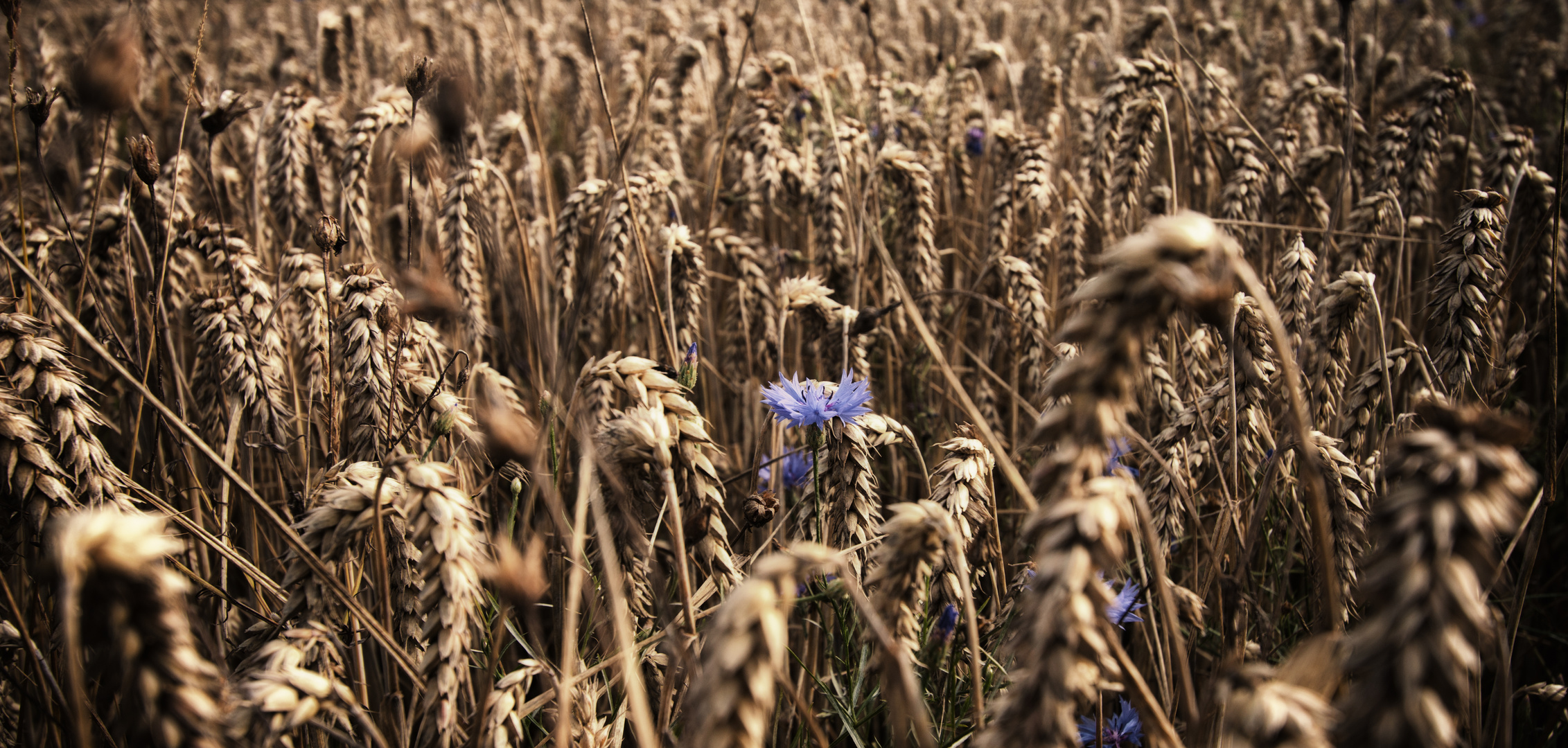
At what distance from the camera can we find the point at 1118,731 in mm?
1617

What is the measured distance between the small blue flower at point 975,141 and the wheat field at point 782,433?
28 millimetres

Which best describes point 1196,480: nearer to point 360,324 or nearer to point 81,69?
point 360,324

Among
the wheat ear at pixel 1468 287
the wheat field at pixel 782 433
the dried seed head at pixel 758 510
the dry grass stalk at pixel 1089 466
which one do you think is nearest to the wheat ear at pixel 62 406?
the wheat field at pixel 782 433

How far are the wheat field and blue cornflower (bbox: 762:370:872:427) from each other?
12mm

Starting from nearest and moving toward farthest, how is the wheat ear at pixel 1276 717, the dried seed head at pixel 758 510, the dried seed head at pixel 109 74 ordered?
the wheat ear at pixel 1276 717 < the dried seed head at pixel 109 74 < the dried seed head at pixel 758 510

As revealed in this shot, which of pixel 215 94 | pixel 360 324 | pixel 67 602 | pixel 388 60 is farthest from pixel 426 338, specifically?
pixel 388 60

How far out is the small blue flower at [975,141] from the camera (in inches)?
151

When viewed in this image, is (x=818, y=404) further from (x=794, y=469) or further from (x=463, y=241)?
(x=463, y=241)

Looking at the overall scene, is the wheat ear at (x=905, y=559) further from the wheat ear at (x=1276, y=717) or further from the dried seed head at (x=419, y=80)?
the dried seed head at (x=419, y=80)

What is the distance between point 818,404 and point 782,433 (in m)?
0.60

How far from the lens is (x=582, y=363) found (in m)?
2.73

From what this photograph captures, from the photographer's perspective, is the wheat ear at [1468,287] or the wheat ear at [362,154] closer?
the wheat ear at [1468,287]

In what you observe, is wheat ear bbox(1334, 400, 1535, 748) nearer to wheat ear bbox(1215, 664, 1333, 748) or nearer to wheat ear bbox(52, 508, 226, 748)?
wheat ear bbox(1215, 664, 1333, 748)

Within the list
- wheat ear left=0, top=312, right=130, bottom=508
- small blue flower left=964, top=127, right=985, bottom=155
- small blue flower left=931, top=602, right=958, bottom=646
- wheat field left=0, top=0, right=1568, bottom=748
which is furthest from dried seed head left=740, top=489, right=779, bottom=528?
small blue flower left=964, top=127, right=985, bottom=155
